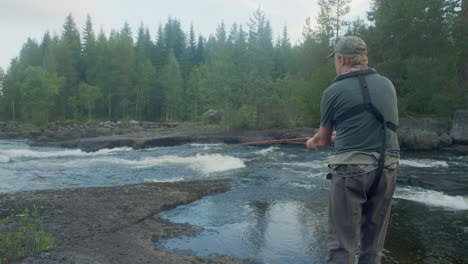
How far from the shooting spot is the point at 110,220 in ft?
20.9

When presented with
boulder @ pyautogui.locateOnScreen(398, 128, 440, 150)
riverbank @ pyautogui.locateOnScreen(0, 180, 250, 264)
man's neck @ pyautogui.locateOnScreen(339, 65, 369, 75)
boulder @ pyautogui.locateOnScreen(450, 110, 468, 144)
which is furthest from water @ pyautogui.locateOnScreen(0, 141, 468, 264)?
boulder @ pyautogui.locateOnScreen(450, 110, 468, 144)

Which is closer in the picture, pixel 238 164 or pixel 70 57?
pixel 238 164

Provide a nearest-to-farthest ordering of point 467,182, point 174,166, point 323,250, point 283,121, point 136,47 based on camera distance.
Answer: point 323,250, point 467,182, point 174,166, point 283,121, point 136,47

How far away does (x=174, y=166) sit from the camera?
15.2 metres

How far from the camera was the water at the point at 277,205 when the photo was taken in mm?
5566

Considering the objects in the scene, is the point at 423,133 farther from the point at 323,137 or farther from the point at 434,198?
the point at 323,137

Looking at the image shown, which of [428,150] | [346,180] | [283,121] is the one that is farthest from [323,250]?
[283,121]

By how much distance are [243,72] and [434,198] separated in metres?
27.0

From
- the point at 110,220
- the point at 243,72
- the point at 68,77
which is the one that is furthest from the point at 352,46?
the point at 68,77

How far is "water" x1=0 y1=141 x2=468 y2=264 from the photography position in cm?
557

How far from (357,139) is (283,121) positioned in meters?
29.4

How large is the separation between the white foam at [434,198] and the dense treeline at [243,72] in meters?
15.5

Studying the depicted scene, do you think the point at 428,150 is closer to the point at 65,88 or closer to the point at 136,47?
the point at 65,88

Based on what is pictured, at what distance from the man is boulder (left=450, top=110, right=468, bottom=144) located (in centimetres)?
2228
